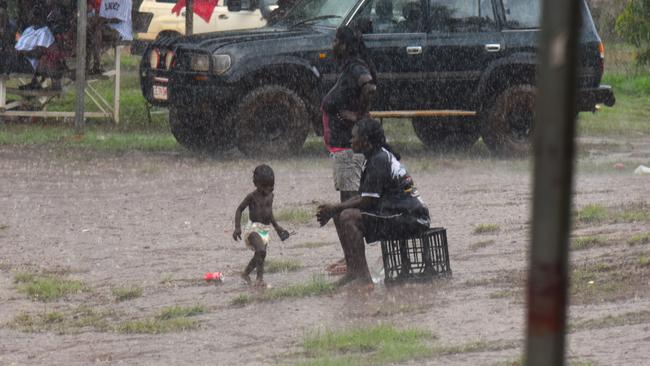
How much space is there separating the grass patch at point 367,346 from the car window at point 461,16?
27.9ft

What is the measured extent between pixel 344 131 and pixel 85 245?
7.67ft

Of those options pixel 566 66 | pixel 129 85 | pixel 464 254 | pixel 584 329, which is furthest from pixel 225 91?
pixel 566 66

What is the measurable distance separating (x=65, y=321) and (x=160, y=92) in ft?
24.7

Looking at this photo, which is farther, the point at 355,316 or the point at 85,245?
the point at 85,245

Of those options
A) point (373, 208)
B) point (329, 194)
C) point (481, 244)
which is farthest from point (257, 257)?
point (329, 194)

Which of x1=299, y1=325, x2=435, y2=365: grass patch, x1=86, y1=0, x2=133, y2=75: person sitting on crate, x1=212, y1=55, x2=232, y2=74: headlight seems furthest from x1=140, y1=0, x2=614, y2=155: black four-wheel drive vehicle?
x1=299, y1=325, x2=435, y2=365: grass patch

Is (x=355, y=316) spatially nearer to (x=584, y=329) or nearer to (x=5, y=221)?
(x=584, y=329)

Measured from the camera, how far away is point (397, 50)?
579 inches

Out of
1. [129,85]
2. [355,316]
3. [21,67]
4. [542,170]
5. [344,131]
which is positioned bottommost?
[129,85]

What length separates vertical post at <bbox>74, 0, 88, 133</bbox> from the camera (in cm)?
1588

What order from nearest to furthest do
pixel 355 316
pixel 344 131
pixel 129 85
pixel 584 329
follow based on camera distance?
pixel 584 329 < pixel 355 316 < pixel 344 131 < pixel 129 85

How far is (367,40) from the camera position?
14617 millimetres

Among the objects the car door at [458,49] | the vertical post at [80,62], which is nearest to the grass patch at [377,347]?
the car door at [458,49]

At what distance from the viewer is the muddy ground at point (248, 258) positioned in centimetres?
668
